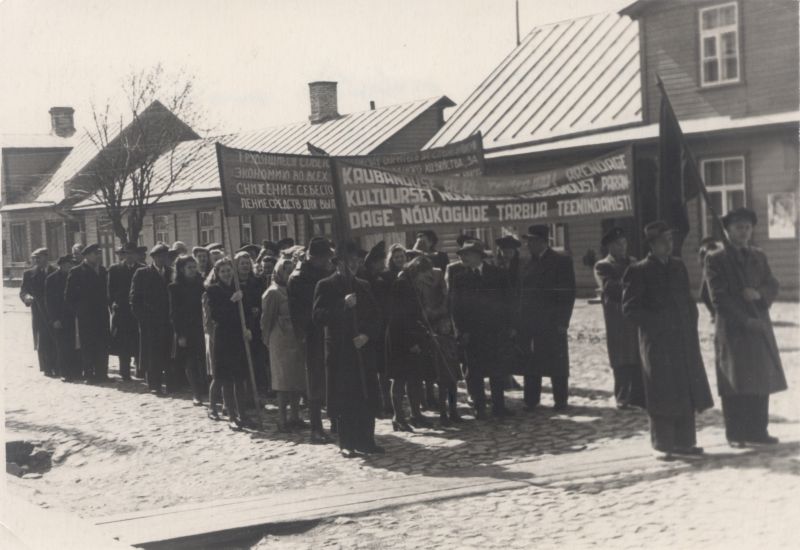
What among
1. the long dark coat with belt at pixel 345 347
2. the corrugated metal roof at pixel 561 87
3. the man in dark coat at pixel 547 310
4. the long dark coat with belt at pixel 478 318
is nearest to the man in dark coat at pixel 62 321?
the long dark coat with belt at pixel 345 347

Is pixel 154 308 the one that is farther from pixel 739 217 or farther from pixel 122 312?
pixel 739 217

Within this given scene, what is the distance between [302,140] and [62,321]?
476 cm

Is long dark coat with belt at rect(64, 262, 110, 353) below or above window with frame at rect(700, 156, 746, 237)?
below

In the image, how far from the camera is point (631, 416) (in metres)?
4.95

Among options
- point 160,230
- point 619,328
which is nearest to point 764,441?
point 619,328

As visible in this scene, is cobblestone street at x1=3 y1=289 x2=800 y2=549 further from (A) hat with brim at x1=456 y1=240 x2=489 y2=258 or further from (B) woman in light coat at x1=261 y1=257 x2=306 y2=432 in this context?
(A) hat with brim at x1=456 y1=240 x2=489 y2=258

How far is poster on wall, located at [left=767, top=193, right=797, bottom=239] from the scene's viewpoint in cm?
289

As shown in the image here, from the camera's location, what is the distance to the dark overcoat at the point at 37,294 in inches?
386

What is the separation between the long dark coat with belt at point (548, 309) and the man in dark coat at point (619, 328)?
0.55 ft

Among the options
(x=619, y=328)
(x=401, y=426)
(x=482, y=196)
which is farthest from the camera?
(x=401, y=426)

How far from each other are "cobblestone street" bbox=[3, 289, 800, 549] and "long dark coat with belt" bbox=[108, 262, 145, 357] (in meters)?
0.98

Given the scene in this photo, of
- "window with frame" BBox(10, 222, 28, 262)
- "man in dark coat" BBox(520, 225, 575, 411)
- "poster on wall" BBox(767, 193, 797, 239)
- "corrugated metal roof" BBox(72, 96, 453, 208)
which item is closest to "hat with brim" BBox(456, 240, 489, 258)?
"man in dark coat" BBox(520, 225, 575, 411)

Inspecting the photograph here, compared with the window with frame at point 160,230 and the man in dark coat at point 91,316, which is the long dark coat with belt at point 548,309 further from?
the man in dark coat at point 91,316

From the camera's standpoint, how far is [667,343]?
4.41 m
